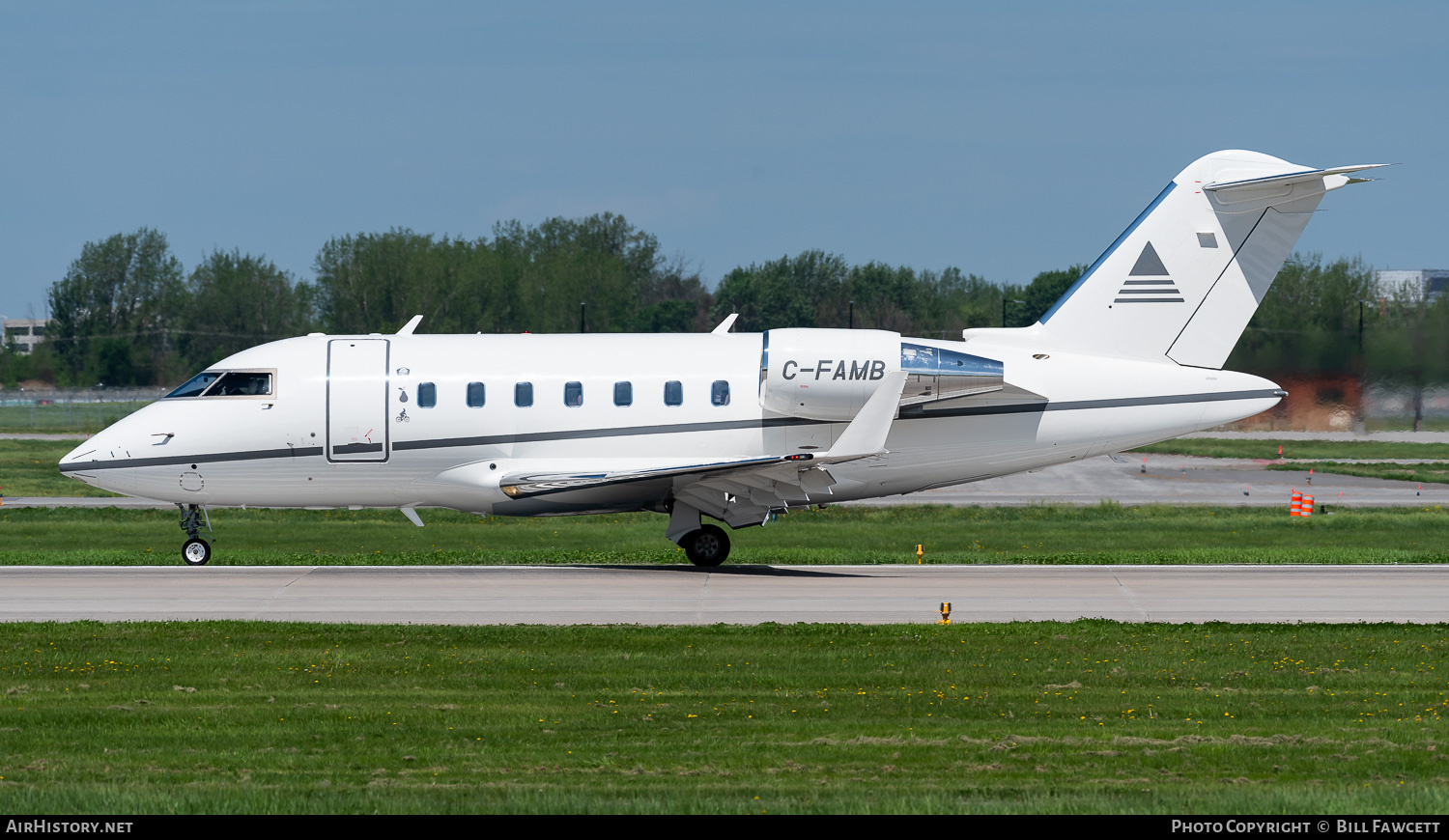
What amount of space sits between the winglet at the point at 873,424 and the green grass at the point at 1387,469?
122 ft

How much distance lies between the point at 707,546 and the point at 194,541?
30.4 ft

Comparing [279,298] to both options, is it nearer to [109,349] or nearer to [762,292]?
[109,349]

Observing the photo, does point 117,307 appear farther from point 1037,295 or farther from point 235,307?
point 1037,295

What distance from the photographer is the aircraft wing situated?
77.8 feet

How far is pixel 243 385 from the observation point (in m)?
25.8

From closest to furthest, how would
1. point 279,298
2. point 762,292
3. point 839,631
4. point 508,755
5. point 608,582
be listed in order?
point 508,755
point 839,631
point 608,582
point 279,298
point 762,292

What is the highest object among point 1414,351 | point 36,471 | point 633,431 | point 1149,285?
point 1149,285

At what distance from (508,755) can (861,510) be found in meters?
30.3

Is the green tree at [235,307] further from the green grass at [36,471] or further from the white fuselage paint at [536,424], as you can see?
the white fuselage paint at [536,424]

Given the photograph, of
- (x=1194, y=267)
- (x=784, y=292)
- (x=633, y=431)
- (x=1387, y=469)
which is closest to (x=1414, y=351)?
(x=1387, y=469)

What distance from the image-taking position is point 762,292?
11525 cm

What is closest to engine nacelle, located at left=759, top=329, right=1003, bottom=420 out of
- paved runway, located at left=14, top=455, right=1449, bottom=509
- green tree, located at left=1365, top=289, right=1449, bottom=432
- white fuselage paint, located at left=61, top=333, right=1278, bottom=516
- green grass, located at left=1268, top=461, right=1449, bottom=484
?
white fuselage paint, located at left=61, top=333, right=1278, bottom=516
